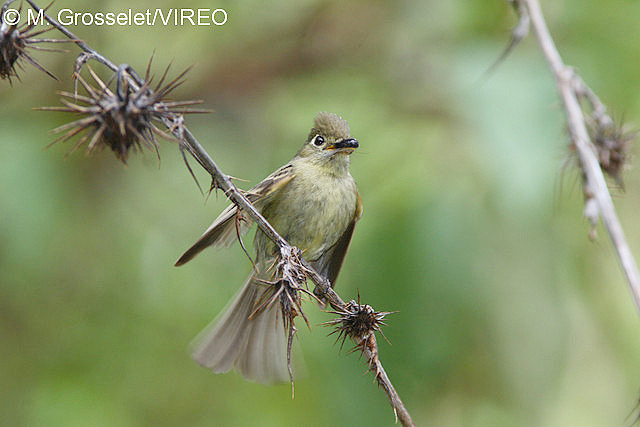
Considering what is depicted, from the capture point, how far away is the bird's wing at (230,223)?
2.82m

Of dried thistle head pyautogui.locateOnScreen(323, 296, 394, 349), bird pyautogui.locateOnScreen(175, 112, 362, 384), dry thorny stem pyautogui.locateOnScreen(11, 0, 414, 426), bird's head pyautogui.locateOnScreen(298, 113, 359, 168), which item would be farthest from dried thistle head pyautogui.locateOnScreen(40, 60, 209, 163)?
bird's head pyautogui.locateOnScreen(298, 113, 359, 168)

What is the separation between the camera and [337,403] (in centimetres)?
362

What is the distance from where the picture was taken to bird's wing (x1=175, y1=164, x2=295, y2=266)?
9.24ft

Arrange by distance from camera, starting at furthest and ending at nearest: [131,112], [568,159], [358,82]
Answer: [358,82], [568,159], [131,112]

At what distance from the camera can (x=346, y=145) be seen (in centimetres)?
378

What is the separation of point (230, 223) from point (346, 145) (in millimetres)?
886

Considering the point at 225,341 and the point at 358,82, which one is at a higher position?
the point at 358,82

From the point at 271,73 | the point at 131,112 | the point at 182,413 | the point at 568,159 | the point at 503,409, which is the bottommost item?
the point at 182,413

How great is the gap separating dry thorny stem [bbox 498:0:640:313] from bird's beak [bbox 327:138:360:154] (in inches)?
41.8

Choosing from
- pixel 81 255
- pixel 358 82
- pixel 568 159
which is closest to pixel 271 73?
pixel 358 82

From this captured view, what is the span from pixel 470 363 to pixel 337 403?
1100mm

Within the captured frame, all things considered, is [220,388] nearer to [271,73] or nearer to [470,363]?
[470,363]

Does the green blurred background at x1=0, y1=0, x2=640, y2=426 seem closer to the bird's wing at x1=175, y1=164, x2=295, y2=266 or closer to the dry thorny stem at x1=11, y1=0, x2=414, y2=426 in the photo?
the bird's wing at x1=175, y1=164, x2=295, y2=266

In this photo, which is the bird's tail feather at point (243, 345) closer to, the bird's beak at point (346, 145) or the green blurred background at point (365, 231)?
the green blurred background at point (365, 231)
